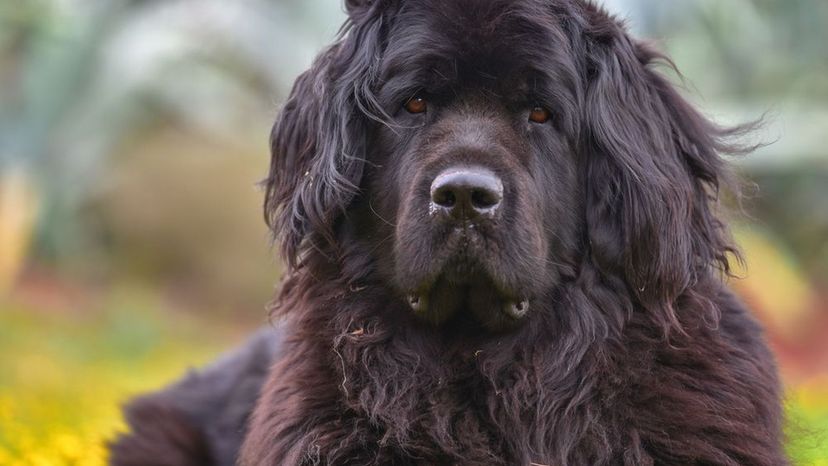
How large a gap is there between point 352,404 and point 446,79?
1.09m

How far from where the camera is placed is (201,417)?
197 inches

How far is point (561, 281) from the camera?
3510mm

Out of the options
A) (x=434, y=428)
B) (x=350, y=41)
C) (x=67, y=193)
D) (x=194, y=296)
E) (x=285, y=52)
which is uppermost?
(x=285, y=52)

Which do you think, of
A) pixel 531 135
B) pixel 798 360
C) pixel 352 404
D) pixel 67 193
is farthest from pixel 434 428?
pixel 67 193

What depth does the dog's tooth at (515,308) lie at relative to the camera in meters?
3.40

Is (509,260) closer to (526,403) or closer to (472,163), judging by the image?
(472,163)

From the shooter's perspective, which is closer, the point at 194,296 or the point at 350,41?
the point at 350,41

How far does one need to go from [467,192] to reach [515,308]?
0.45 m

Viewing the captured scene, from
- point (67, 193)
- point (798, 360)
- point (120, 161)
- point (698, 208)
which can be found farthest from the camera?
point (120, 161)

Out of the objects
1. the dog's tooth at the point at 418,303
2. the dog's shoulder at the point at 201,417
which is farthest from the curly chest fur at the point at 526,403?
the dog's shoulder at the point at 201,417

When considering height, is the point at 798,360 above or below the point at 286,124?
above

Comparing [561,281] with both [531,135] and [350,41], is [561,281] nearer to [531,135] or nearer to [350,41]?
[531,135]

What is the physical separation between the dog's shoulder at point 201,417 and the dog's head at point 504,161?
130cm

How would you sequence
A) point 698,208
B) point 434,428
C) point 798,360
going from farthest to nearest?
point 798,360 < point 698,208 < point 434,428
